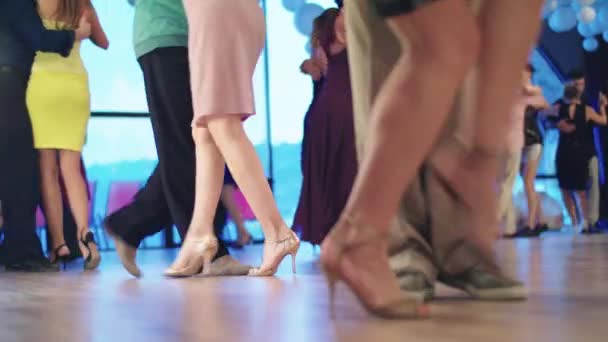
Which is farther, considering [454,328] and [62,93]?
[62,93]

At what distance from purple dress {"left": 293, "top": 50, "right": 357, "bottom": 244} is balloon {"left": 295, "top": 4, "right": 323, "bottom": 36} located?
183 cm

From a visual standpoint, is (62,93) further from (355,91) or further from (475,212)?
(475,212)

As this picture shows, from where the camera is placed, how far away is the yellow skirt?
3570mm

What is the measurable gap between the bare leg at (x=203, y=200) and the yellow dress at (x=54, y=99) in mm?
1152

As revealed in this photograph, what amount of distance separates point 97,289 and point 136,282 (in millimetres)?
250

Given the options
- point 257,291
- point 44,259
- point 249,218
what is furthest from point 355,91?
point 249,218

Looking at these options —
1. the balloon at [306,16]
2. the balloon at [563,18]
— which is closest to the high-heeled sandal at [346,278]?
the balloon at [306,16]

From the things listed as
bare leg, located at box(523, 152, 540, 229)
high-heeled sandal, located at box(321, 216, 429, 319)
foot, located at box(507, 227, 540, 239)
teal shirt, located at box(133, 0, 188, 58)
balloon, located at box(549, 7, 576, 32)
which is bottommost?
foot, located at box(507, 227, 540, 239)

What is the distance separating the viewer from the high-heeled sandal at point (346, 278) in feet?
4.16

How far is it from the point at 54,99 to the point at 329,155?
124cm

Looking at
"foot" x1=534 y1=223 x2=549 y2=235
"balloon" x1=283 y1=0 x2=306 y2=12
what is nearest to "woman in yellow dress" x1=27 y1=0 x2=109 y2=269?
"balloon" x1=283 y1=0 x2=306 y2=12

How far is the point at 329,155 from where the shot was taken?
12.9ft

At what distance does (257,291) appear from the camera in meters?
1.95

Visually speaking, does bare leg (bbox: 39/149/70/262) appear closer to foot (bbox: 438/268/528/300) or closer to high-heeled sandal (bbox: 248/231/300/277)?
high-heeled sandal (bbox: 248/231/300/277)
